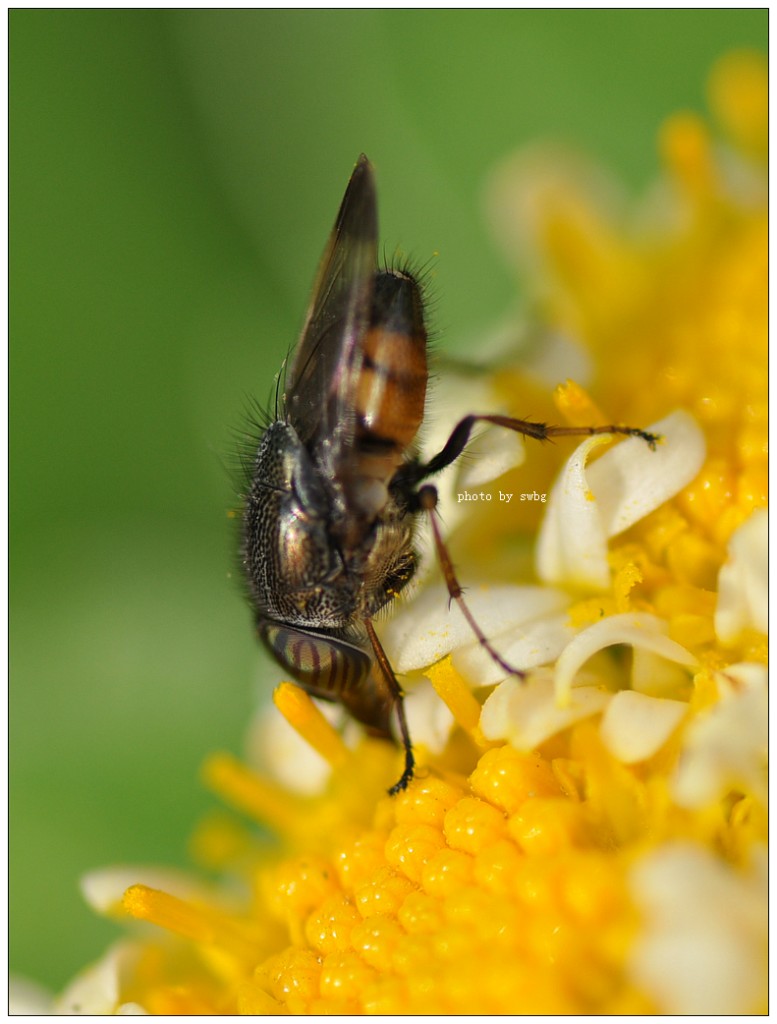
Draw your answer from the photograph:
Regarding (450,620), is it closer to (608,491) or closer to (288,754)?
(608,491)

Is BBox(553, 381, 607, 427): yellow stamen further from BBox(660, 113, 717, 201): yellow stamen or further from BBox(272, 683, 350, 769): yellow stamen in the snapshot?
BBox(660, 113, 717, 201): yellow stamen

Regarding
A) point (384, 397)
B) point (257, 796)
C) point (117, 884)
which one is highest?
point (384, 397)

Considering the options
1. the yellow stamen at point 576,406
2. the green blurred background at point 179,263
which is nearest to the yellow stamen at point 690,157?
the green blurred background at point 179,263

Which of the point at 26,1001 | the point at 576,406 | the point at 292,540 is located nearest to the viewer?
the point at 292,540

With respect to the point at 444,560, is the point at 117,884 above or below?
below

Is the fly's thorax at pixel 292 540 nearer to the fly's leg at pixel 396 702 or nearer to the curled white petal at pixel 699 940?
the fly's leg at pixel 396 702

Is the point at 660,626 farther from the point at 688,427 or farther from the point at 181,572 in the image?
the point at 181,572

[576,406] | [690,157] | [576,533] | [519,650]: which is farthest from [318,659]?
[690,157]
